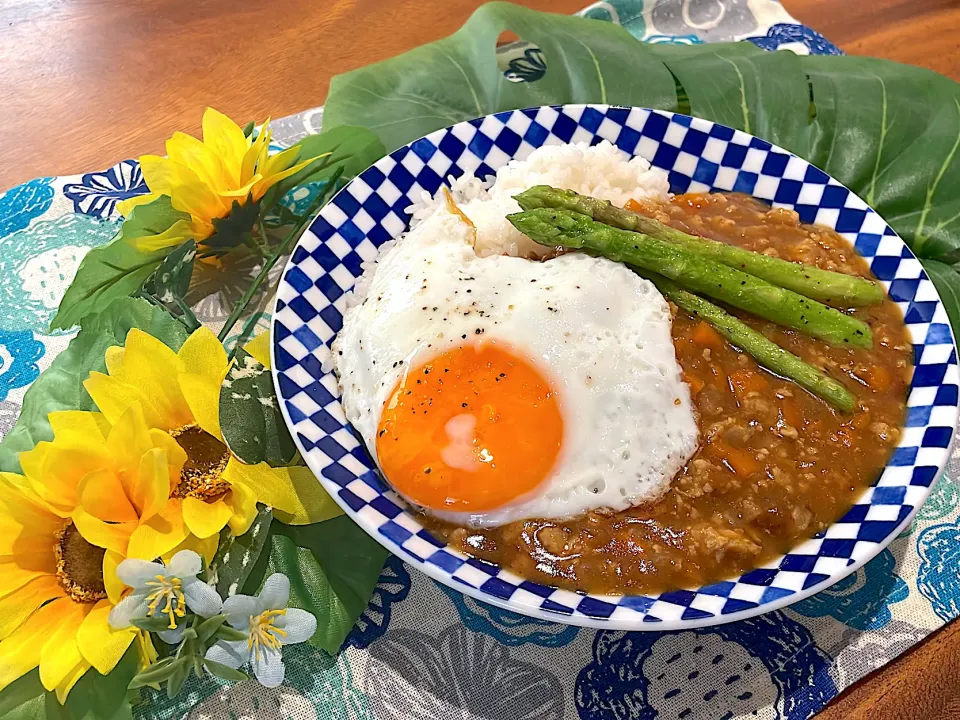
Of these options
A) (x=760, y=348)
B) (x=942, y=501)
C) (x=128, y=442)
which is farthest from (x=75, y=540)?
(x=942, y=501)

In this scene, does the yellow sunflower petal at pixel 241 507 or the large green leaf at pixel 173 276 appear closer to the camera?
the yellow sunflower petal at pixel 241 507

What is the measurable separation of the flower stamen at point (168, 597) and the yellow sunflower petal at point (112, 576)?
9 cm

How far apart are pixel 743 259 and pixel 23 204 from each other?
9.37 ft

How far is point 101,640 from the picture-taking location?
1769mm

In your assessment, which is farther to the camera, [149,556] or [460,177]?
[460,177]

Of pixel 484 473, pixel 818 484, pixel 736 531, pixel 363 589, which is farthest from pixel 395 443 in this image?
pixel 818 484

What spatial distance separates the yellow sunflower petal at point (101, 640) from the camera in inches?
69.1

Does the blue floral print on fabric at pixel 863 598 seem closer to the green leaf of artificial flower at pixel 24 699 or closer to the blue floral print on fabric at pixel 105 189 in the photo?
the green leaf of artificial flower at pixel 24 699

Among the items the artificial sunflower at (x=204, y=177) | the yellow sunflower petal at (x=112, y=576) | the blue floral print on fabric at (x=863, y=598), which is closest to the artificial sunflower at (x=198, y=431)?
the yellow sunflower petal at (x=112, y=576)

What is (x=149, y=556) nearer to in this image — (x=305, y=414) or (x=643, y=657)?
(x=305, y=414)

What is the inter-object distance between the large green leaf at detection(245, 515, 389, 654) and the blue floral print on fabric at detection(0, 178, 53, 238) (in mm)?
1851

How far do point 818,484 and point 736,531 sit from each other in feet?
0.97

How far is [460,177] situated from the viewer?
9.40ft

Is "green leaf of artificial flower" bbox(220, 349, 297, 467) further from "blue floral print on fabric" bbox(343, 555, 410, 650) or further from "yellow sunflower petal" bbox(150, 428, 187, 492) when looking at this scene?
"blue floral print on fabric" bbox(343, 555, 410, 650)
